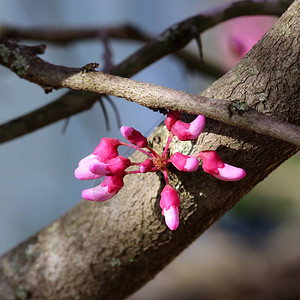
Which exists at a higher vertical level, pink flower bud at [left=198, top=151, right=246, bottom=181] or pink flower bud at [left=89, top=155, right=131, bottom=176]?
pink flower bud at [left=89, top=155, right=131, bottom=176]

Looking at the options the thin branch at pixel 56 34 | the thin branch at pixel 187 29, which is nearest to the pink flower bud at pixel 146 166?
the thin branch at pixel 187 29

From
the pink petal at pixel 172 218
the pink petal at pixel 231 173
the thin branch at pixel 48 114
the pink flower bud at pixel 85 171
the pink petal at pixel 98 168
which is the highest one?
the thin branch at pixel 48 114

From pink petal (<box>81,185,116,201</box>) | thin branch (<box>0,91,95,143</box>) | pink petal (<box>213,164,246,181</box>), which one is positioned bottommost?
pink petal (<box>213,164,246,181</box>)

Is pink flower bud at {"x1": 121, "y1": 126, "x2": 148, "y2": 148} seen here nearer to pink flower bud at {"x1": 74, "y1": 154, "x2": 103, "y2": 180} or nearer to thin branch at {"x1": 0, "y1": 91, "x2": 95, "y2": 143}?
pink flower bud at {"x1": 74, "y1": 154, "x2": 103, "y2": 180}

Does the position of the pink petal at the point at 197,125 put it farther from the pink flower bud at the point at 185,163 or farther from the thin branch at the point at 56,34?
the thin branch at the point at 56,34

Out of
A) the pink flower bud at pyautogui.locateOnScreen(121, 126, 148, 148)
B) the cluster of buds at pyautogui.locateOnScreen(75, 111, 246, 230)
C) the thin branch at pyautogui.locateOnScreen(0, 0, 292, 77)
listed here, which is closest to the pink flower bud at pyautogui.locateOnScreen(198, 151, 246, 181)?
the cluster of buds at pyautogui.locateOnScreen(75, 111, 246, 230)

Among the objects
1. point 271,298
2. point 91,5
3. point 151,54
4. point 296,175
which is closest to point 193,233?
point 151,54

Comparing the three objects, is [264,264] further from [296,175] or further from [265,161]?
[265,161]
